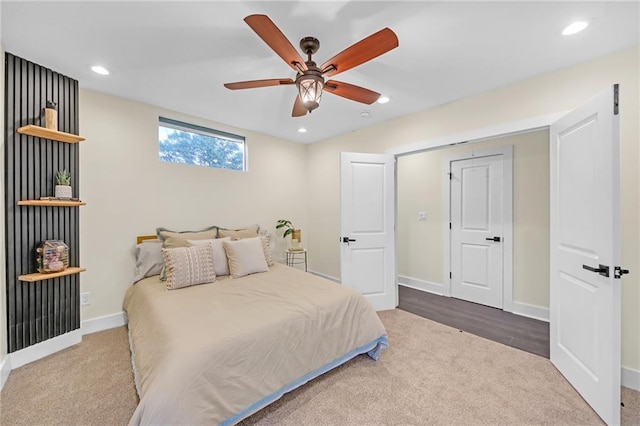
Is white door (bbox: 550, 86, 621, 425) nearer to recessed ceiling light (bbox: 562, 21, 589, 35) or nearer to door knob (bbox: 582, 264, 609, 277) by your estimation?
door knob (bbox: 582, 264, 609, 277)

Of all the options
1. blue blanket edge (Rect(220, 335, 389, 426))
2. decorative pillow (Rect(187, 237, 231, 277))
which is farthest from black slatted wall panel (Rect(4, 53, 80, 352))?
blue blanket edge (Rect(220, 335, 389, 426))

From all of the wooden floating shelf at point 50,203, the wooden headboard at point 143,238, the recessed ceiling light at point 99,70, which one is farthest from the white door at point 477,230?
the wooden floating shelf at point 50,203

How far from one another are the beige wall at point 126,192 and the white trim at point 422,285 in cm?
298

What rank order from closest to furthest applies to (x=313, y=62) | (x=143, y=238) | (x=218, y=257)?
1. (x=313, y=62)
2. (x=218, y=257)
3. (x=143, y=238)

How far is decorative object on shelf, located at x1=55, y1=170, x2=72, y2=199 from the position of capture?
7.67 ft

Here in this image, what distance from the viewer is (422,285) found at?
14.2 ft

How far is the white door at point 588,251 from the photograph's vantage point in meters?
1.57

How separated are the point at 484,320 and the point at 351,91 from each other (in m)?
3.05

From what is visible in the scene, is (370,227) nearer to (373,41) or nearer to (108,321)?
(373,41)

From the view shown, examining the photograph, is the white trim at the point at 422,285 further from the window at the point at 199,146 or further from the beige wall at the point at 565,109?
the window at the point at 199,146

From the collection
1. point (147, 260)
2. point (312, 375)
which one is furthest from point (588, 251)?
point (147, 260)

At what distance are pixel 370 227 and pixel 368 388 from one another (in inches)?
76.2

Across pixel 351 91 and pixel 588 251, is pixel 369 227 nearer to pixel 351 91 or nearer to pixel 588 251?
pixel 351 91

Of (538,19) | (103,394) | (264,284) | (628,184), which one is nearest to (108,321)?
(103,394)
